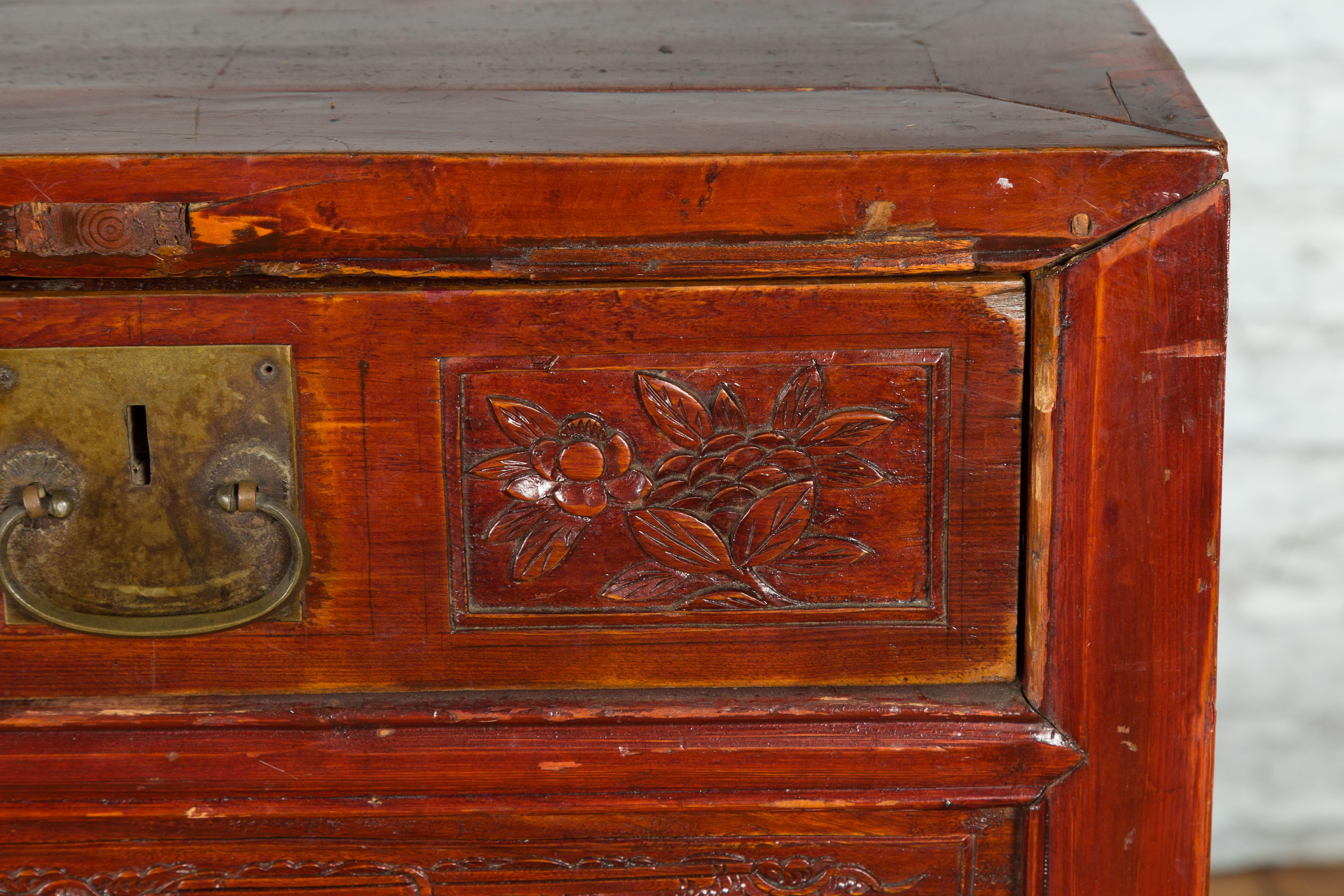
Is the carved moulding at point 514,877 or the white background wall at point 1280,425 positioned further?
the white background wall at point 1280,425

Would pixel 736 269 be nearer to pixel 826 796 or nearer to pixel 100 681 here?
pixel 826 796

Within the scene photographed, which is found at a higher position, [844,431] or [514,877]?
[844,431]

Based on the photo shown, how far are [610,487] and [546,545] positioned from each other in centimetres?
4

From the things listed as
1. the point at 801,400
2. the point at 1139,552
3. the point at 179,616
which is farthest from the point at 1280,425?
the point at 179,616

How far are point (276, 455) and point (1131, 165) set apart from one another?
413 mm

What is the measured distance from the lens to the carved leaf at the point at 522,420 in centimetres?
51

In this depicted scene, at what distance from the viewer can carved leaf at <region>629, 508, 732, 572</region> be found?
1.70 ft

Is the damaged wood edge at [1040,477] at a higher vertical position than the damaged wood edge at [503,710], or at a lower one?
higher

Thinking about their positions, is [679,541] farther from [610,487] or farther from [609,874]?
[609,874]

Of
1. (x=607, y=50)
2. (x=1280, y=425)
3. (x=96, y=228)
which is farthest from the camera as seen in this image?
(x=1280, y=425)

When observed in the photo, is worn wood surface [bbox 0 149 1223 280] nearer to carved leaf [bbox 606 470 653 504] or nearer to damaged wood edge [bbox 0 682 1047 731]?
carved leaf [bbox 606 470 653 504]

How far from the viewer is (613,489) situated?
20.4 inches

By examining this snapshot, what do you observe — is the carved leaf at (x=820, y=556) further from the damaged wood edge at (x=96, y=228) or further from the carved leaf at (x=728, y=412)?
the damaged wood edge at (x=96, y=228)

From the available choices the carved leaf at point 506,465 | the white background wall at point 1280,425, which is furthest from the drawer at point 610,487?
the white background wall at point 1280,425
